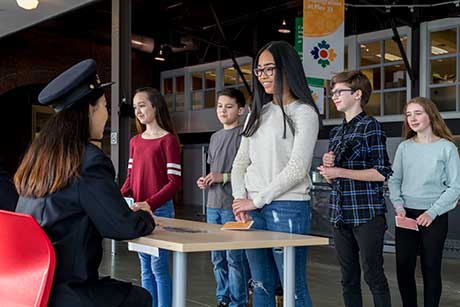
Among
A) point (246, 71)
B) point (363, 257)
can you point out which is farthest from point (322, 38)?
point (246, 71)

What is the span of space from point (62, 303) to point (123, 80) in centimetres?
534

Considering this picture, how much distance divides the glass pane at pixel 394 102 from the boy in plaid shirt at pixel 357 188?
30.9 ft

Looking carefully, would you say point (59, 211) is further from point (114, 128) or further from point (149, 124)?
point (114, 128)

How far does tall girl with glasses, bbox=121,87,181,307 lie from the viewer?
10.9 ft

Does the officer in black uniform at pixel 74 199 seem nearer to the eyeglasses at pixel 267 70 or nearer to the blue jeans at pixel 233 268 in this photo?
the eyeglasses at pixel 267 70

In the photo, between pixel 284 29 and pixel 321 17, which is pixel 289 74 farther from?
pixel 284 29

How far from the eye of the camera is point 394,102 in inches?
479

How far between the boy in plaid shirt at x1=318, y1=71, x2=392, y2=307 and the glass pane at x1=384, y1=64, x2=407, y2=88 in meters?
9.46

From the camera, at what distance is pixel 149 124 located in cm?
351

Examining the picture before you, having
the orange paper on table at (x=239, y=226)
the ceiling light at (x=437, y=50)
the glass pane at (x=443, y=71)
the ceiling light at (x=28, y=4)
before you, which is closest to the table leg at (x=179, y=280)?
the orange paper on table at (x=239, y=226)

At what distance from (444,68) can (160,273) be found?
31.4ft

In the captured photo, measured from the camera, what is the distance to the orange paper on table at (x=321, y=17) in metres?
5.70

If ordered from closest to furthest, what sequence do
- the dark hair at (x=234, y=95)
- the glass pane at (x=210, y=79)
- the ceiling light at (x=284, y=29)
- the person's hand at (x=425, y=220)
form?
1. the person's hand at (x=425, y=220)
2. the dark hair at (x=234, y=95)
3. the ceiling light at (x=284, y=29)
4. the glass pane at (x=210, y=79)

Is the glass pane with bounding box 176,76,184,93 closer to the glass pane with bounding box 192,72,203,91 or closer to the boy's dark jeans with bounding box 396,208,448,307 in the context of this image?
the glass pane with bounding box 192,72,203,91
